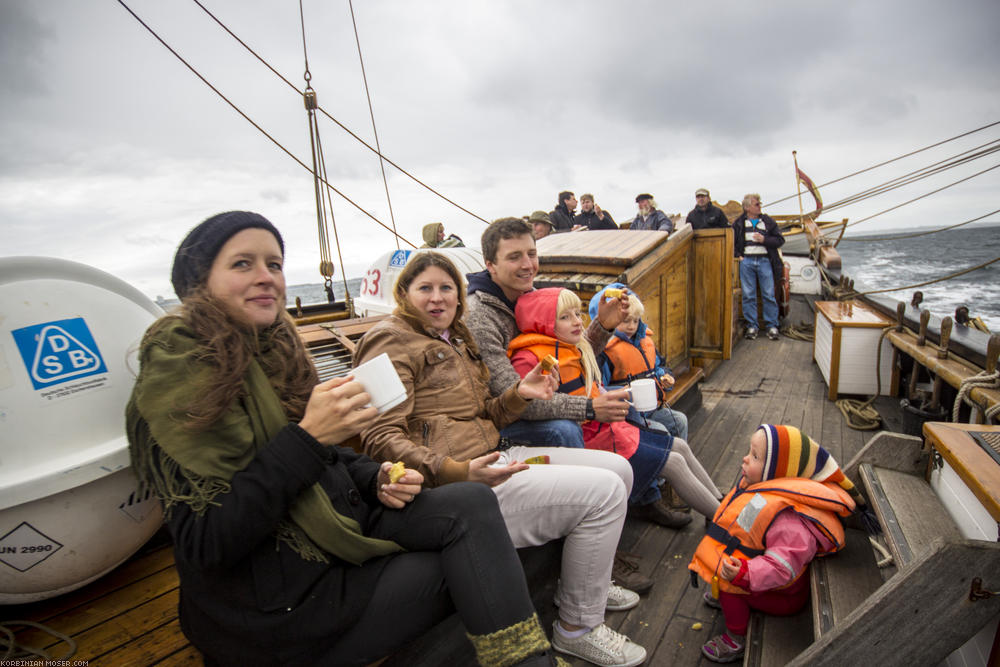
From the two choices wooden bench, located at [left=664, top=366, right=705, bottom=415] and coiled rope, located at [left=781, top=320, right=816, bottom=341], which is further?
coiled rope, located at [left=781, top=320, right=816, bottom=341]

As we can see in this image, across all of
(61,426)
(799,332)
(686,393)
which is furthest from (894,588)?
(799,332)

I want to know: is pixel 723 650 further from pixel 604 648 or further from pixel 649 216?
pixel 649 216

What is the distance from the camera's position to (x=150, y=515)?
4.88 feet

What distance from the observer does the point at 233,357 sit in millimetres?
994

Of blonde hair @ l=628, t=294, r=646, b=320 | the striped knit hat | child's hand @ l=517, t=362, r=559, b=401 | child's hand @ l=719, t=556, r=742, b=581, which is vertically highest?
blonde hair @ l=628, t=294, r=646, b=320

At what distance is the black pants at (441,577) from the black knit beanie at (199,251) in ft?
2.17

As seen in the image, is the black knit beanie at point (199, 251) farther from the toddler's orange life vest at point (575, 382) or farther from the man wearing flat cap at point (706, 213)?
the man wearing flat cap at point (706, 213)

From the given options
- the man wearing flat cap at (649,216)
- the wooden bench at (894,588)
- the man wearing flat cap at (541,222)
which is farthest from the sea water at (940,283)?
the man wearing flat cap at (541,222)

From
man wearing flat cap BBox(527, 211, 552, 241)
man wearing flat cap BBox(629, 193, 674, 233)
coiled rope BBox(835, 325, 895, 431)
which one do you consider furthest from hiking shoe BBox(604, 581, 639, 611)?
man wearing flat cap BBox(629, 193, 674, 233)

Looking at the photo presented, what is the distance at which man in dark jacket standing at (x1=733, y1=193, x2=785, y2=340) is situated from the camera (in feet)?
19.6

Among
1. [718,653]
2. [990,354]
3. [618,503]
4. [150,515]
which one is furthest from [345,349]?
[990,354]

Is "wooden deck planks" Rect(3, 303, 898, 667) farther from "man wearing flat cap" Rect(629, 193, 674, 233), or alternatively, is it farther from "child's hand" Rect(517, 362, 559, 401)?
"man wearing flat cap" Rect(629, 193, 674, 233)

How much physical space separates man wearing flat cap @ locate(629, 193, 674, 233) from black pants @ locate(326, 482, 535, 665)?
576cm

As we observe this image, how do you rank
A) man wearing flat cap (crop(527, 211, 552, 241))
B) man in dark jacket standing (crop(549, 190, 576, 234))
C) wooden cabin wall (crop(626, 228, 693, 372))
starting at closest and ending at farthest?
wooden cabin wall (crop(626, 228, 693, 372)) < man wearing flat cap (crop(527, 211, 552, 241)) < man in dark jacket standing (crop(549, 190, 576, 234))
